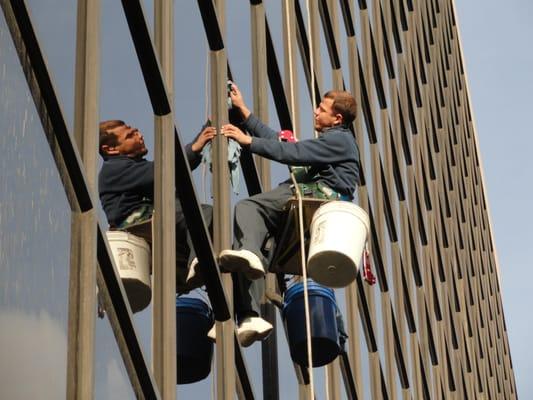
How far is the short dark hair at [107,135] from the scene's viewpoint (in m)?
12.0

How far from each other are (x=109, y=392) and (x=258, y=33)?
7.78m

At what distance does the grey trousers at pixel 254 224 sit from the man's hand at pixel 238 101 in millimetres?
1372

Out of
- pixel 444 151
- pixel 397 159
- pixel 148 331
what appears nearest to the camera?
pixel 148 331

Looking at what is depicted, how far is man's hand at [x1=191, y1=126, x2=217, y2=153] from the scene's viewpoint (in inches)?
555

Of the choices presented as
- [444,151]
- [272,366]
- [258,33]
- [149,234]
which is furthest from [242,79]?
[444,151]

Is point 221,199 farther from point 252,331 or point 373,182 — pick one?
point 373,182

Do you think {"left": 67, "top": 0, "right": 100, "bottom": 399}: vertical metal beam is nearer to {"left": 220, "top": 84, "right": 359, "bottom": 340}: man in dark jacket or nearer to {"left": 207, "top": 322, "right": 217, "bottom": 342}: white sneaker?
{"left": 220, "top": 84, "right": 359, "bottom": 340}: man in dark jacket

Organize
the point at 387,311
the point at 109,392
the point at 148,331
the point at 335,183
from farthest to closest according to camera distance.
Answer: the point at 387,311
the point at 335,183
the point at 148,331
the point at 109,392

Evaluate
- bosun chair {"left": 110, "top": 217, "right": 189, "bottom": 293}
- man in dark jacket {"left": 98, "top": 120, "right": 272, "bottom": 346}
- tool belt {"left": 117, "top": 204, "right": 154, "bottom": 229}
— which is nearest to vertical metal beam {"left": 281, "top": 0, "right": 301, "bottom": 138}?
man in dark jacket {"left": 98, "top": 120, "right": 272, "bottom": 346}

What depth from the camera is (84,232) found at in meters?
10.8

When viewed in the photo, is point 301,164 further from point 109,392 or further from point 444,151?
point 444,151

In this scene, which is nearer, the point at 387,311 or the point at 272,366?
the point at 272,366

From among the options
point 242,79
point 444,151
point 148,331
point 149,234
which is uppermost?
point 444,151

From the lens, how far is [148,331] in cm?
1226
